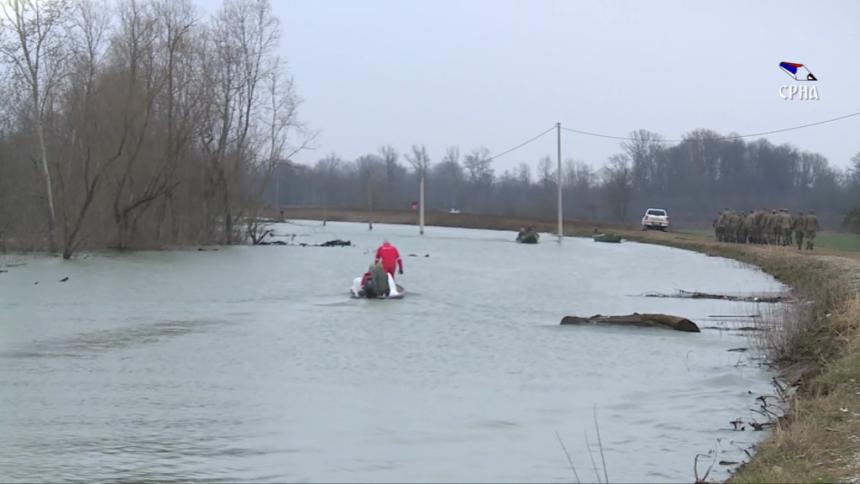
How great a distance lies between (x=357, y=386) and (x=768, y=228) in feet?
106

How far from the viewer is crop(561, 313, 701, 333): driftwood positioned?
21.3 metres

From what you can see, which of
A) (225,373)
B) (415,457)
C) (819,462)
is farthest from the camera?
(225,373)

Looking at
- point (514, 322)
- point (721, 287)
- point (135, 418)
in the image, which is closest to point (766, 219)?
point (721, 287)

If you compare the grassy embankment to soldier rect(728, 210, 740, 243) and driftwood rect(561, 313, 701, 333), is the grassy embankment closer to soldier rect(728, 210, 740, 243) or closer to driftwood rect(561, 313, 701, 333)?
driftwood rect(561, 313, 701, 333)

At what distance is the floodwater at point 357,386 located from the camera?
10688mm

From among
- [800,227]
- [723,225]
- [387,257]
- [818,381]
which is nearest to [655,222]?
[723,225]

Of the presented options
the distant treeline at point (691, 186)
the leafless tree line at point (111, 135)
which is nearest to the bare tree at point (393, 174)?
the distant treeline at point (691, 186)

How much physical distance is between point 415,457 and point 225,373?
6.83 m

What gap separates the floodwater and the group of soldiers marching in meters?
7.15

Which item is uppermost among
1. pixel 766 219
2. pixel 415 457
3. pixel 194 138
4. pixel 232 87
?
pixel 232 87

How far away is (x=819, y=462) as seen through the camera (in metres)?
8.69

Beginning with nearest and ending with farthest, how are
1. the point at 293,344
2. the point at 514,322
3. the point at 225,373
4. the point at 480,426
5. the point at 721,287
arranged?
the point at 480,426 → the point at 225,373 → the point at 293,344 → the point at 514,322 → the point at 721,287

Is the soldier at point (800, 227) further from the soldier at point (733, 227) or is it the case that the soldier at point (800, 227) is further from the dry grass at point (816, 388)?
the dry grass at point (816, 388)

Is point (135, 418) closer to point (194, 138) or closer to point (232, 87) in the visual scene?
point (194, 138)
